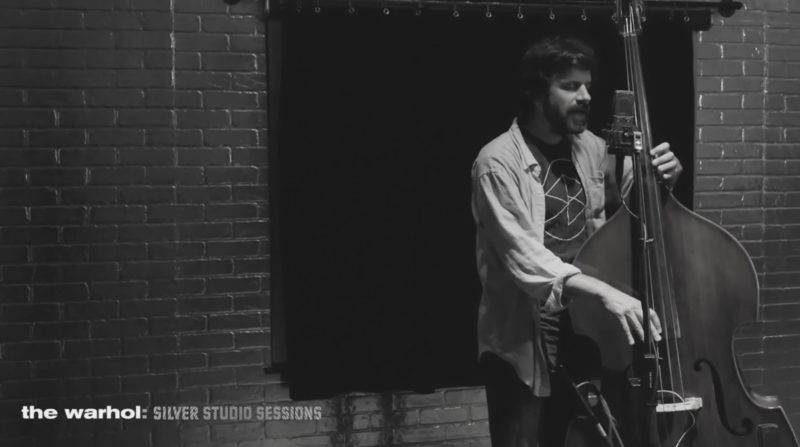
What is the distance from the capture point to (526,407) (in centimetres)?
311

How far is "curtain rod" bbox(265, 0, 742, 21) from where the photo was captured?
4.41m

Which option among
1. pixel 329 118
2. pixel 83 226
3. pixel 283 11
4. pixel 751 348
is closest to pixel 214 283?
pixel 83 226

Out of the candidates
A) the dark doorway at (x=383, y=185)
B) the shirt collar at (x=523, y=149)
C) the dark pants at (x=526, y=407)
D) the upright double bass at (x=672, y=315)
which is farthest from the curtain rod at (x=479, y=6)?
the dark pants at (x=526, y=407)

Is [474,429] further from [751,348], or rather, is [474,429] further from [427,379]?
Answer: [751,348]

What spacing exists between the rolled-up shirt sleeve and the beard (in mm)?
292

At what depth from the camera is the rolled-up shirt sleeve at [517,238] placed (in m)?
2.87

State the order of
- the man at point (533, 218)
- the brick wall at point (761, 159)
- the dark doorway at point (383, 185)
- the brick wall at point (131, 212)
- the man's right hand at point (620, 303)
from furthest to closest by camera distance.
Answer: the brick wall at point (761, 159)
the dark doorway at point (383, 185)
the brick wall at point (131, 212)
the man at point (533, 218)
the man's right hand at point (620, 303)

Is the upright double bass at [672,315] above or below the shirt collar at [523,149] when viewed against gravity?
below

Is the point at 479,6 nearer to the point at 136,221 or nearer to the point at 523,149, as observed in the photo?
the point at 523,149

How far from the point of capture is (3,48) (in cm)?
426

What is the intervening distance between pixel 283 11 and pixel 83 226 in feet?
4.70

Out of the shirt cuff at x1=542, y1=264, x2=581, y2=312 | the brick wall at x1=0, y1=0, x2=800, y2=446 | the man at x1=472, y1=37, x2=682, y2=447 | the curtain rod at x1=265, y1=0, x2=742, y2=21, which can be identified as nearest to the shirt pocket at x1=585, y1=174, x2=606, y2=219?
the man at x1=472, y1=37, x2=682, y2=447

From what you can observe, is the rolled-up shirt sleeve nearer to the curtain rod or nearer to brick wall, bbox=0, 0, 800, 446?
the curtain rod

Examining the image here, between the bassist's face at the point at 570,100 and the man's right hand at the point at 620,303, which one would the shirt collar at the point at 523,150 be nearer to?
the bassist's face at the point at 570,100
